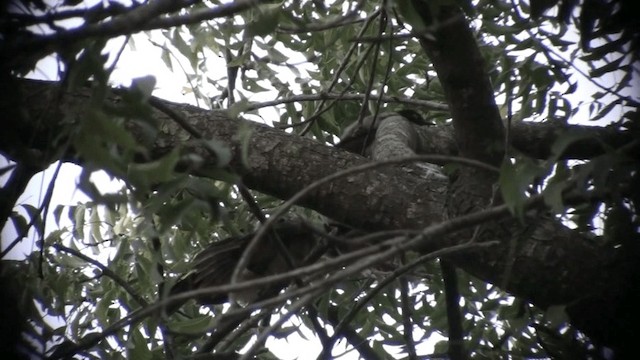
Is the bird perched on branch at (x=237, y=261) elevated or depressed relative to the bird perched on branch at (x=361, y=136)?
depressed

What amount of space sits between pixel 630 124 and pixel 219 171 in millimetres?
830

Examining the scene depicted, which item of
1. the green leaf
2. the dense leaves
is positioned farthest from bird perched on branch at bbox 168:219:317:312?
the green leaf

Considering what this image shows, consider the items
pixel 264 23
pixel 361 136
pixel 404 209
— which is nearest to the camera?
pixel 264 23

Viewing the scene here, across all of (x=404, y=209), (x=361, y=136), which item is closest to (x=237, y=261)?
(x=404, y=209)

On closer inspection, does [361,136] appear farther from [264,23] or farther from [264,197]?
[264,23]

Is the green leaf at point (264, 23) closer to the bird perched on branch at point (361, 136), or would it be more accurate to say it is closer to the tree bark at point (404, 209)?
the tree bark at point (404, 209)

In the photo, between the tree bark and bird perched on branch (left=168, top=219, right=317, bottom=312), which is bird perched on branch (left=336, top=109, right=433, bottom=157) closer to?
the tree bark

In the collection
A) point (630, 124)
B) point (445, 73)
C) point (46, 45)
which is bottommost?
point (46, 45)

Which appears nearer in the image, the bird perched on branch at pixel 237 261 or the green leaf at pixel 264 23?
the green leaf at pixel 264 23

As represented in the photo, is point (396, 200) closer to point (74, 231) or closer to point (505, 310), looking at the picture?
point (505, 310)

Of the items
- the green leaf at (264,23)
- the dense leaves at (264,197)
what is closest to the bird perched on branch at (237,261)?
the dense leaves at (264,197)

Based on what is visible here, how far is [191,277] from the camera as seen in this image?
1.86 meters

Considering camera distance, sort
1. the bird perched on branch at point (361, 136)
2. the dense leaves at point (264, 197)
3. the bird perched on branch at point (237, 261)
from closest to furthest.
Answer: the dense leaves at point (264, 197)
the bird perched on branch at point (237, 261)
the bird perched on branch at point (361, 136)

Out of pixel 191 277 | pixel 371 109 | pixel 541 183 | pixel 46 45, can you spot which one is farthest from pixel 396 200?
pixel 46 45
